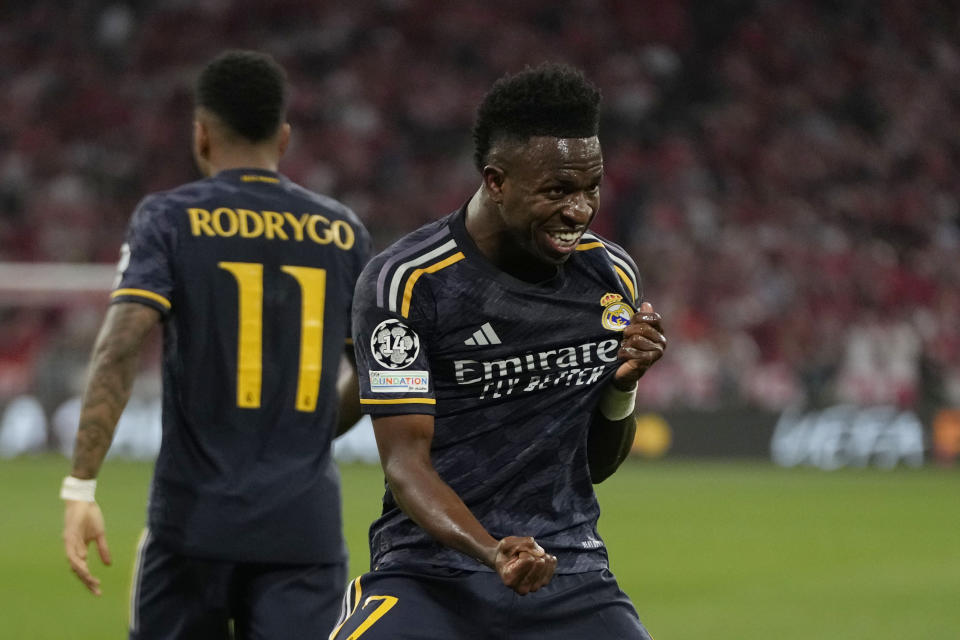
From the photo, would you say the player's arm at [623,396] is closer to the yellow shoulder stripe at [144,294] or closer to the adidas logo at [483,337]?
the adidas logo at [483,337]

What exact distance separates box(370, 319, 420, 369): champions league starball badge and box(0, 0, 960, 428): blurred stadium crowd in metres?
15.5

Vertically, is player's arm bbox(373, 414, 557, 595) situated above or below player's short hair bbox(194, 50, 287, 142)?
below

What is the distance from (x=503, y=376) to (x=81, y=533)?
1.24 m

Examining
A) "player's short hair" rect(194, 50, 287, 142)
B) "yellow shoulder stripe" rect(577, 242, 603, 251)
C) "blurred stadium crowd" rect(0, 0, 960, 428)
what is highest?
"blurred stadium crowd" rect(0, 0, 960, 428)

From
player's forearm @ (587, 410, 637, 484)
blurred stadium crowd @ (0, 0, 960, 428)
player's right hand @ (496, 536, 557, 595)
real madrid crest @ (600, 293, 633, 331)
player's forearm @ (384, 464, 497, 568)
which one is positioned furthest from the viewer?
blurred stadium crowd @ (0, 0, 960, 428)

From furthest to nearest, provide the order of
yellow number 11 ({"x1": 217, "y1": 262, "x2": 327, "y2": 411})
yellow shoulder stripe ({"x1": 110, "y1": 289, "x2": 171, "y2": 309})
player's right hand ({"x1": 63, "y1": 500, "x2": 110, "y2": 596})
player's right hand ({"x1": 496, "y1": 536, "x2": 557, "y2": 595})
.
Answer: yellow number 11 ({"x1": 217, "y1": 262, "x2": 327, "y2": 411}) < yellow shoulder stripe ({"x1": 110, "y1": 289, "x2": 171, "y2": 309}) < player's right hand ({"x1": 63, "y1": 500, "x2": 110, "y2": 596}) < player's right hand ({"x1": 496, "y1": 536, "x2": 557, "y2": 595})

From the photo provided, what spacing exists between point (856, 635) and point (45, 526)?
664 centimetres

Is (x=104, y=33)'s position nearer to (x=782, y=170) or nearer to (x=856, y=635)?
(x=782, y=170)

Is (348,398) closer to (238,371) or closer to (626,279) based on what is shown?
(238,371)

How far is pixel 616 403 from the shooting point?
3.55m

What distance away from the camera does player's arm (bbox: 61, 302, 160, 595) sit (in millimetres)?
3941

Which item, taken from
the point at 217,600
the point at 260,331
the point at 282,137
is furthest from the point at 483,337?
the point at 282,137

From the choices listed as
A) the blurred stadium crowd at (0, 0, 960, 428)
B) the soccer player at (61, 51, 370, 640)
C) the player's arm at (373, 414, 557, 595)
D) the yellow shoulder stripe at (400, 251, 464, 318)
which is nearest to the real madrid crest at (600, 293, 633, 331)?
the yellow shoulder stripe at (400, 251, 464, 318)

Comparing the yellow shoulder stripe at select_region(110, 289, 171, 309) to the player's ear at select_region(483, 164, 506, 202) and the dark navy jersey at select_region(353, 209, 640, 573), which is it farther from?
the player's ear at select_region(483, 164, 506, 202)
